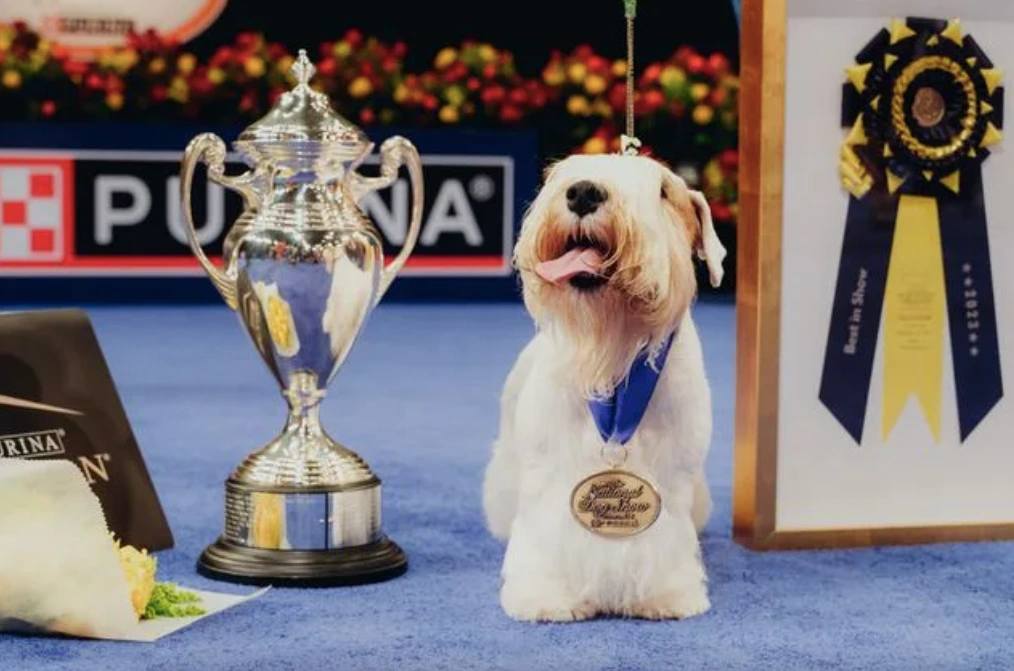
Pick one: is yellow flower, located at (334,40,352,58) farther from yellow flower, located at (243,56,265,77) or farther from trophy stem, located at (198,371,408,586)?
trophy stem, located at (198,371,408,586)

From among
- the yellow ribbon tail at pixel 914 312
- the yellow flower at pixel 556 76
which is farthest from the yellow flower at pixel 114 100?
the yellow ribbon tail at pixel 914 312

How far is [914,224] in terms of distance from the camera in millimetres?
3430

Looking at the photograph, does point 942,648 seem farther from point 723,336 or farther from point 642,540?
point 723,336

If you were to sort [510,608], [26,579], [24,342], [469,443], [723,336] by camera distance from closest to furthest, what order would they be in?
[26,579] < [510,608] < [24,342] < [469,443] < [723,336]

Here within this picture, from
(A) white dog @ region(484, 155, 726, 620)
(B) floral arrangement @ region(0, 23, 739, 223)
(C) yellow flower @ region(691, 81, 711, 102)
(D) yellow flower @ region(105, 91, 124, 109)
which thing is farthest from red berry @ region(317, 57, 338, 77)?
(A) white dog @ region(484, 155, 726, 620)

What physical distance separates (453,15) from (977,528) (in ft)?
26.3

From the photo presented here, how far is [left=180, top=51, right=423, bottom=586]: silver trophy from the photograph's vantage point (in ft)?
10.0

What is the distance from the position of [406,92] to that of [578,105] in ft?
3.18

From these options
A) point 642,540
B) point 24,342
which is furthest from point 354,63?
point 642,540

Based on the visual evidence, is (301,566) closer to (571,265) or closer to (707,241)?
(571,265)

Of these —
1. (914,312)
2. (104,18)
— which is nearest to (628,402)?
(914,312)

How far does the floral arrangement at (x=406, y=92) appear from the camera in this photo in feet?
27.4

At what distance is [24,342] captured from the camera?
3182 mm

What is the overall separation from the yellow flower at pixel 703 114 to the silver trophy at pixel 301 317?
5.97 m
